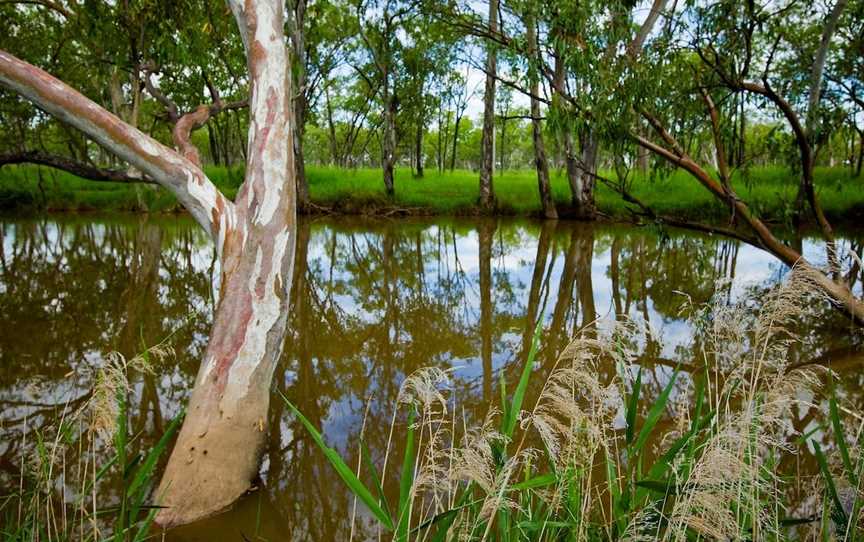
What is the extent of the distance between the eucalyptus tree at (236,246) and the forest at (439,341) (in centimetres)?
1

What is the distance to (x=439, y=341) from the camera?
4555 millimetres

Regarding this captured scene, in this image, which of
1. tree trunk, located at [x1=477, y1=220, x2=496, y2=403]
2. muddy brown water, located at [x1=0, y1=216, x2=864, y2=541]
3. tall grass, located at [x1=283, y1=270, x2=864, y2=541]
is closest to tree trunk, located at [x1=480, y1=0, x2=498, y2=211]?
tree trunk, located at [x1=477, y1=220, x2=496, y2=403]

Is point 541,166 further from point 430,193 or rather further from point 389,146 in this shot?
point 430,193

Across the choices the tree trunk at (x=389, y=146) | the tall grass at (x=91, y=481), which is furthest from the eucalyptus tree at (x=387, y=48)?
the tall grass at (x=91, y=481)

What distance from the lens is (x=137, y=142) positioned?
2.75 meters

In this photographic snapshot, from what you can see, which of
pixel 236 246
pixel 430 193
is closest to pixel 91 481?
pixel 236 246

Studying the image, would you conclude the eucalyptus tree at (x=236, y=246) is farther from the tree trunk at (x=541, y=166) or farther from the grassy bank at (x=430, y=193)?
the grassy bank at (x=430, y=193)

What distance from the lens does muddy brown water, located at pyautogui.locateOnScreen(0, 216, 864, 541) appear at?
2623 mm

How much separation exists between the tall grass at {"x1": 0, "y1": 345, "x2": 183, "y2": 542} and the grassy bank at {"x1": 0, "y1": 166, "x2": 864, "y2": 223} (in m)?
13.7

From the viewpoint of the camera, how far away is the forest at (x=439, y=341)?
150 centimetres

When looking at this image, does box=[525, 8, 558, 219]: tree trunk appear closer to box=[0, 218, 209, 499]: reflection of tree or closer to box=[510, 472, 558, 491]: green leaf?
box=[0, 218, 209, 499]: reflection of tree

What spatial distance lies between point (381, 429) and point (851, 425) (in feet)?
8.18

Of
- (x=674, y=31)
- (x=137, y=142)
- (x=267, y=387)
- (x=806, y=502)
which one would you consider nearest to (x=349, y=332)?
(x=267, y=387)

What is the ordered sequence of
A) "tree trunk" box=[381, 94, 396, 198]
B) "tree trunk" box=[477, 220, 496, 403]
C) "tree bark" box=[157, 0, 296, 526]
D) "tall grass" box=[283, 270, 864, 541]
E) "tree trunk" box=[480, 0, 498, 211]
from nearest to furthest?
"tall grass" box=[283, 270, 864, 541]
"tree bark" box=[157, 0, 296, 526]
"tree trunk" box=[477, 220, 496, 403]
"tree trunk" box=[480, 0, 498, 211]
"tree trunk" box=[381, 94, 396, 198]
